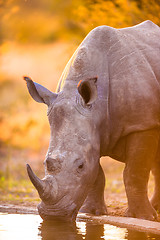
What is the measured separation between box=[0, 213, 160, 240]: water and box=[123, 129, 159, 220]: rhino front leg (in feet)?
2.33

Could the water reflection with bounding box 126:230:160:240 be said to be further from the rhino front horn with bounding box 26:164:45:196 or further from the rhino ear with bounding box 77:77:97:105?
the rhino ear with bounding box 77:77:97:105

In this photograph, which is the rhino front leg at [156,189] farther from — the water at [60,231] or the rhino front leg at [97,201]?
the water at [60,231]

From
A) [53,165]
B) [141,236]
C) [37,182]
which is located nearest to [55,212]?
[37,182]

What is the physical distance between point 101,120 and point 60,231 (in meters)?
1.54

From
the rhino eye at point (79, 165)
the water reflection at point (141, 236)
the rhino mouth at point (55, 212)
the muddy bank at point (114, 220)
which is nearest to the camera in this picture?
the water reflection at point (141, 236)

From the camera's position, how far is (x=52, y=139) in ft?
19.7

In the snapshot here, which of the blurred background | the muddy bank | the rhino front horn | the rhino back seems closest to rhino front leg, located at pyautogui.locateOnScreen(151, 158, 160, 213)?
the rhino back

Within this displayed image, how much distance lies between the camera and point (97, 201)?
6.75 m

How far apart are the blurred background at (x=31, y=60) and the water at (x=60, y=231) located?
607 centimetres

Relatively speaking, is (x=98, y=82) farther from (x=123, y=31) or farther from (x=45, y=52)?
(x=45, y=52)

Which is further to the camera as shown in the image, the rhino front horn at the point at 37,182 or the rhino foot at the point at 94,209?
the rhino foot at the point at 94,209

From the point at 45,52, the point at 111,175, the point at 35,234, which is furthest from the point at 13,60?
the point at 35,234

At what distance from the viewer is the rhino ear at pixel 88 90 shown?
5.98 m

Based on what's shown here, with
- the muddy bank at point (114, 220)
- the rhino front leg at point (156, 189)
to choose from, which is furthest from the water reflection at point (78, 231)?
the rhino front leg at point (156, 189)
